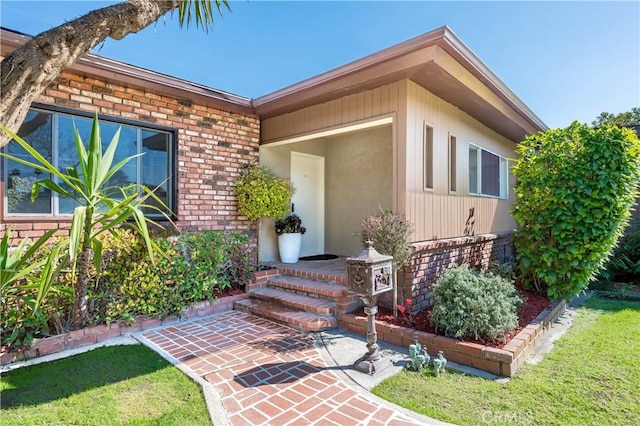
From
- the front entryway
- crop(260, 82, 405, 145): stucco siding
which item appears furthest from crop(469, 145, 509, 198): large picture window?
the front entryway

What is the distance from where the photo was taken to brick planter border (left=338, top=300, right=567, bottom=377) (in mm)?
3166

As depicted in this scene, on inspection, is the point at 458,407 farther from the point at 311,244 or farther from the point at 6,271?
the point at 311,244

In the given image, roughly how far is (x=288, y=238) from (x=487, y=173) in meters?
4.80

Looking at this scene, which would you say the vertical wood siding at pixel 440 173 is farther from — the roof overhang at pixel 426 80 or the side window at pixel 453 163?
the roof overhang at pixel 426 80

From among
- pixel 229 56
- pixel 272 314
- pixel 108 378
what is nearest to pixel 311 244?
pixel 272 314

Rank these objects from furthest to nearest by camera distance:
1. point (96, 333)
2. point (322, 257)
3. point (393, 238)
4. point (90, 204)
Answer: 1. point (322, 257)
2. point (393, 238)
3. point (96, 333)
4. point (90, 204)

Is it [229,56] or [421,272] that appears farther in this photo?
[229,56]

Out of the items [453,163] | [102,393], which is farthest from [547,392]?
[453,163]

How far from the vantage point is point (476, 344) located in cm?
342

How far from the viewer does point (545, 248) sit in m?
5.15

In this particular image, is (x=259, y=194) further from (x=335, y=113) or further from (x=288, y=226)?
(x=335, y=113)

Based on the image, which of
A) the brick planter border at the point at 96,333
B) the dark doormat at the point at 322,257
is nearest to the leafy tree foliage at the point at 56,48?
the brick planter border at the point at 96,333

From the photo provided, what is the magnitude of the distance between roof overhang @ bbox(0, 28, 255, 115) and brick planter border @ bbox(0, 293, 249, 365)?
11.0 feet

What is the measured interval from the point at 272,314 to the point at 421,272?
7.55ft
